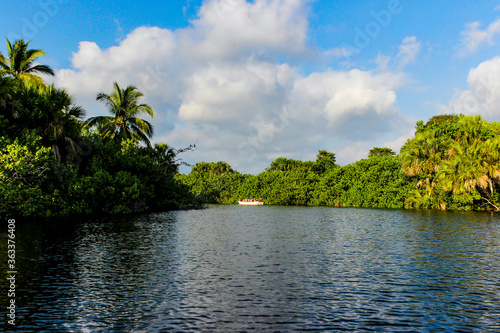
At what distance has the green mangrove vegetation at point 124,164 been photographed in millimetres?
31406

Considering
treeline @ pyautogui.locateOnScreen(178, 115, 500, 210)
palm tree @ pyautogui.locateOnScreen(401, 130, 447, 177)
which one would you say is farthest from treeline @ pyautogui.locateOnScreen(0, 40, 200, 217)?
palm tree @ pyautogui.locateOnScreen(401, 130, 447, 177)

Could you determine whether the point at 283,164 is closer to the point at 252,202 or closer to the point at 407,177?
the point at 252,202

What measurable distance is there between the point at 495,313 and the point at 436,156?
52832 millimetres

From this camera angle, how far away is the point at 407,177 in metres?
67.6

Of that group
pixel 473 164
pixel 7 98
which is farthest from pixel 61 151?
pixel 473 164

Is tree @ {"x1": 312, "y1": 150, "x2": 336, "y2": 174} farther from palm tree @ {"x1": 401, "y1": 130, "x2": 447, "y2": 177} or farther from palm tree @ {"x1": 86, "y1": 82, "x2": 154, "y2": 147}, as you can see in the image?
palm tree @ {"x1": 86, "y1": 82, "x2": 154, "y2": 147}

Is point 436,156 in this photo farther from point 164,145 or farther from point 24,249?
point 24,249

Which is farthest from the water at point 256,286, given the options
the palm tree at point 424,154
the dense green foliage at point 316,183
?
the dense green foliage at point 316,183

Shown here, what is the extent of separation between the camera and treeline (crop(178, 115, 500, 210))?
50203 millimetres

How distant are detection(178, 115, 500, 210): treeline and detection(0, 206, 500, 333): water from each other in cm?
3299

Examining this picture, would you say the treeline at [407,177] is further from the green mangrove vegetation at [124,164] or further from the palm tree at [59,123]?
the palm tree at [59,123]

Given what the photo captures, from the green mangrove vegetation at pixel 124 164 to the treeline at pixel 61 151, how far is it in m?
0.09

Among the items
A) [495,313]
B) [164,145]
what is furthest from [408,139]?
[495,313]

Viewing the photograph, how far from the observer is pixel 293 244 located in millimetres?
21547
